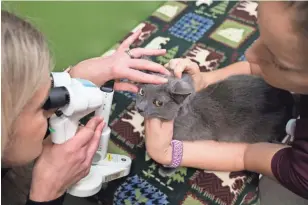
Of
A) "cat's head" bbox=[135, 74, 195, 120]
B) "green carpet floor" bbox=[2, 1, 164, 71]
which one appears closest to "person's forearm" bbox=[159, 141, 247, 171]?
"cat's head" bbox=[135, 74, 195, 120]

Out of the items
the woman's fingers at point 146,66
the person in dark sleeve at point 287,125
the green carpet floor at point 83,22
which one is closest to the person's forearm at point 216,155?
the person in dark sleeve at point 287,125

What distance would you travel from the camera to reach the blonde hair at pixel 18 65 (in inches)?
26.7

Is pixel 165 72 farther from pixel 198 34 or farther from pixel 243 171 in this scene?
pixel 198 34

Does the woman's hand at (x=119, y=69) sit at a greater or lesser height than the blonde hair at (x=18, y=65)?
lesser

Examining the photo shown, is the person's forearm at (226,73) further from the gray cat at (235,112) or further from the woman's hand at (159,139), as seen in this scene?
the woman's hand at (159,139)

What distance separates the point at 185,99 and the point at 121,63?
18 centimetres

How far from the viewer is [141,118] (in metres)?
1.31

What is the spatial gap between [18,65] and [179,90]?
0.42 metres

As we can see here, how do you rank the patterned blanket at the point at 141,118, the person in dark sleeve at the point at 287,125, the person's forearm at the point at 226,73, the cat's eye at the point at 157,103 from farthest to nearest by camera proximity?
the person's forearm at the point at 226,73
the patterned blanket at the point at 141,118
the cat's eye at the point at 157,103
the person in dark sleeve at the point at 287,125

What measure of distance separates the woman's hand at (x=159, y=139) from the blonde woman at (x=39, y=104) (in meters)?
0.11

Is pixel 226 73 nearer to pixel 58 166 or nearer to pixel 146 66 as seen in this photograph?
pixel 146 66

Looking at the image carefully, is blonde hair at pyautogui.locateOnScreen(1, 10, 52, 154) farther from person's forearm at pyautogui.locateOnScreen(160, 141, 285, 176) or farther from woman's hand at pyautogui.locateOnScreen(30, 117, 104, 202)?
person's forearm at pyautogui.locateOnScreen(160, 141, 285, 176)

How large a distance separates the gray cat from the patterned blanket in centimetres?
11

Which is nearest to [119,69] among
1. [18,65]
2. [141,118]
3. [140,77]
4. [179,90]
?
[140,77]
